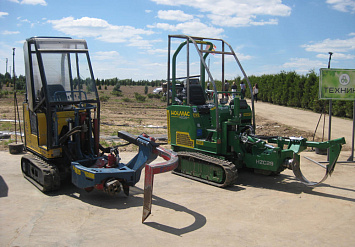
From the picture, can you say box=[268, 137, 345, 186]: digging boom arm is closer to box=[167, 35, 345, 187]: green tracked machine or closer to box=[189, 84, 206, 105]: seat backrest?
box=[167, 35, 345, 187]: green tracked machine

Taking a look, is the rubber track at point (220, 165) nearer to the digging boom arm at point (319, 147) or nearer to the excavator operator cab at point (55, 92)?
the digging boom arm at point (319, 147)

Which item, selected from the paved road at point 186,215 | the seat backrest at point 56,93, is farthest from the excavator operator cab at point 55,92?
the paved road at point 186,215

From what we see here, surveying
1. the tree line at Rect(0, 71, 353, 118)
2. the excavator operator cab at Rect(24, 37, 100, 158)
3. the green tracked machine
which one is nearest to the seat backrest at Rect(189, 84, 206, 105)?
the green tracked machine

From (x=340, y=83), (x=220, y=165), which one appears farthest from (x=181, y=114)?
(x=340, y=83)

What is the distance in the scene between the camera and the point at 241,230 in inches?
216

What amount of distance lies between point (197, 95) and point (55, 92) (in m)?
3.65

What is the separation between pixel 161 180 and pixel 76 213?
2.73 m

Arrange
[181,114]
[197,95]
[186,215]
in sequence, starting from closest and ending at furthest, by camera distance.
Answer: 1. [186,215]
2. [181,114]
3. [197,95]

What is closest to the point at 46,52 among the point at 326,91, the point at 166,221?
the point at 166,221

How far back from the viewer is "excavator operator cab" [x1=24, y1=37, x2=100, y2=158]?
7332 millimetres

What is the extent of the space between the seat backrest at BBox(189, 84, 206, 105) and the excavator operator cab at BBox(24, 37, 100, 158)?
8.62 ft

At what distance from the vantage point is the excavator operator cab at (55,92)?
7332mm

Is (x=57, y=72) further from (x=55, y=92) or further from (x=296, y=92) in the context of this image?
(x=296, y=92)

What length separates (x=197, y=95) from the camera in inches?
369
